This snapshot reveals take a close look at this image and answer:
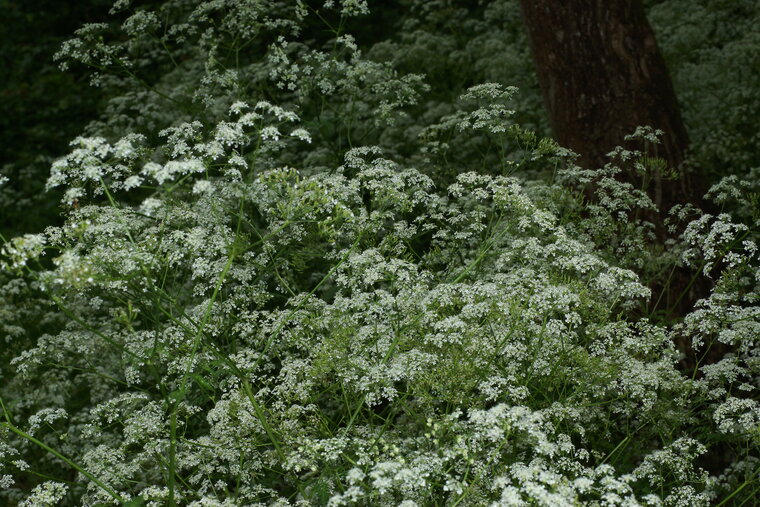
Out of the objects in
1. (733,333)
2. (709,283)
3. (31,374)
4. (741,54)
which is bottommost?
(31,374)

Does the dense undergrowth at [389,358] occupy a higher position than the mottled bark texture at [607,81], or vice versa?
the mottled bark texture at [607,81]

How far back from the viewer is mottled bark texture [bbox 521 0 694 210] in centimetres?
636

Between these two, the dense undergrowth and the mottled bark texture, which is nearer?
the dense undergrowth

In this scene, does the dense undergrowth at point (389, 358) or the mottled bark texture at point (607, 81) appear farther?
the mottled bark texture at point (607, 81)

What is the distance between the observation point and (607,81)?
21.1 ft

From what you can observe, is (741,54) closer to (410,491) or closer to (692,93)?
(692,93)

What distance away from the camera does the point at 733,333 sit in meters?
4.30

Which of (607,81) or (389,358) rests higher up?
(607,81)

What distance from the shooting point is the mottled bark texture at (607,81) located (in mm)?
6363

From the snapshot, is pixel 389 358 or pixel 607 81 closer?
pixel 389 358

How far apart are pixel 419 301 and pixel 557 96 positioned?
2.92 m

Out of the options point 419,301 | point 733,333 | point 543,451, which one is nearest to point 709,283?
point 733,333

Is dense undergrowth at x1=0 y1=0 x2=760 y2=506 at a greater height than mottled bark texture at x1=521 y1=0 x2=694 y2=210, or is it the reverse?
mottled bark texture at x1=521 y1=0 x2=694 y2=210

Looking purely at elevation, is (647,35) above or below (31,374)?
above
